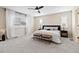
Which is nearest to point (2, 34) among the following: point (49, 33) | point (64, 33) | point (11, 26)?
point (11, 26)

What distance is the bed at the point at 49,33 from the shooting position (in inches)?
67.5

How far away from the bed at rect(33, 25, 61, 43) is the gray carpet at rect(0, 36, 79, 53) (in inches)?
4.2

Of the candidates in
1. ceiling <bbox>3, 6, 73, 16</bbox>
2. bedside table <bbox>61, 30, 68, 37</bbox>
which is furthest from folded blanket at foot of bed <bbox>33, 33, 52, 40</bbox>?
ceiling <bbox>3, 6, 73, 16</bbox>

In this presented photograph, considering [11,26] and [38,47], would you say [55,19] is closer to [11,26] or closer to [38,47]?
[38,47]

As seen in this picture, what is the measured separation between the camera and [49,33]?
174cm

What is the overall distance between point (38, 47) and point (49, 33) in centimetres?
39

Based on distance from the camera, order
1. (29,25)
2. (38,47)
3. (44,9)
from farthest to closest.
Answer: (29,25) → (44,9) → (38,47)

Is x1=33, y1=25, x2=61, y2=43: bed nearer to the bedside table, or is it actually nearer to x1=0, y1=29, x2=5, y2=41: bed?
the bedside table

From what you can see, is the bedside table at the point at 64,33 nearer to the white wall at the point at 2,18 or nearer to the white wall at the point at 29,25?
the white wall at the point at 29,25

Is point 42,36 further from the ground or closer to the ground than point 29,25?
closer to the ground

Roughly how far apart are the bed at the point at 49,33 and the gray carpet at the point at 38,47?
11 cm

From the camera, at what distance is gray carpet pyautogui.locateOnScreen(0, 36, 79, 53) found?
1.62 m
